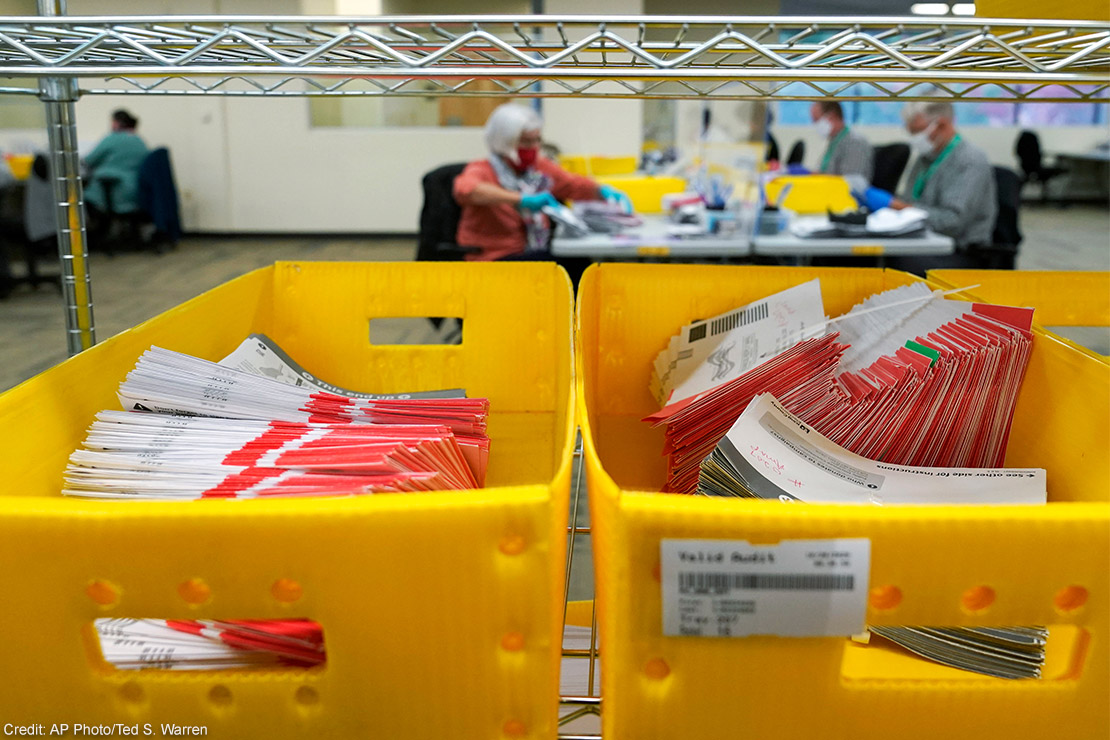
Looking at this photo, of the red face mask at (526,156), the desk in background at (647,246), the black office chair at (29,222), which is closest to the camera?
the desk in background at (647,246)

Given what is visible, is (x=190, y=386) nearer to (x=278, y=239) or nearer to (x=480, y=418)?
(x=480, y=418)

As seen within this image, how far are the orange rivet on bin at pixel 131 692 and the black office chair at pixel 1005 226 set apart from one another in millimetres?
3384

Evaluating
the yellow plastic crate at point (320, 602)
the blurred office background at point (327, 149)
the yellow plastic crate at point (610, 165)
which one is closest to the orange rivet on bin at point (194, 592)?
the yellow plastic crate at point (320, 602)

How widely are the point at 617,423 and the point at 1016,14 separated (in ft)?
2.14

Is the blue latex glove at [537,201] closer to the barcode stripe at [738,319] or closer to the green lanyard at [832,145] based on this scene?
the barcode stripe at [738,319]

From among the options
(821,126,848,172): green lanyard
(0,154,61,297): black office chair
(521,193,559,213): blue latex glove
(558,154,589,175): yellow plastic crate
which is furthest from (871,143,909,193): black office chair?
(0,154,61,297): black office chair

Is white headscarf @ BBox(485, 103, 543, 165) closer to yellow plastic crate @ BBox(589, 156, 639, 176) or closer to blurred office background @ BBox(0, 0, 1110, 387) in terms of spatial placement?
yellow plastic crate @ BBox(589, 156, 639, 176)

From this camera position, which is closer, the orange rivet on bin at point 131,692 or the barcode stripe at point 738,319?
the orange rivet on bin at point 131,692

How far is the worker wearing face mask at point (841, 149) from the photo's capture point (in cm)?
558

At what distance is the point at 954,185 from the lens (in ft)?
12.3

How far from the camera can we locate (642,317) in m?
1.12

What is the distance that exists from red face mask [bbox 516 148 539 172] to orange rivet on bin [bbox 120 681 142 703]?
3407 millimetres

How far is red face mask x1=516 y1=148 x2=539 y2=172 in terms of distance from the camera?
12.2 ft

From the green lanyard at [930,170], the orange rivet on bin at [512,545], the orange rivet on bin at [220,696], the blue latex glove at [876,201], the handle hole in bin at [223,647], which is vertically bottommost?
the handle hole in bin at [223,647]
